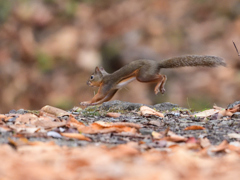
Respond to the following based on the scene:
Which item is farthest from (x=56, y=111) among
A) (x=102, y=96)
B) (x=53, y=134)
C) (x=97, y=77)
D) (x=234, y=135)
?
(x=97, y=77)

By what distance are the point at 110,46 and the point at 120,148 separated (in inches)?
225

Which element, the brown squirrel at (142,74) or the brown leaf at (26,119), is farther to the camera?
the brown squirrel at (142,74)

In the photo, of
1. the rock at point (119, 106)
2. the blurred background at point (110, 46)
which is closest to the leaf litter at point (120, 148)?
the rock at point (119, 106)

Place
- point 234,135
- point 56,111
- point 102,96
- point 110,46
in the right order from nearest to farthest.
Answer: point 234,135 → point 56,111 → point 102,96 → point 110,46

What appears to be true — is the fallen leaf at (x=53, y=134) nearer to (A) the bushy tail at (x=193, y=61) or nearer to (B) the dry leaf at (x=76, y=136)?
(B) the dry leaf at (x=76, y=136)

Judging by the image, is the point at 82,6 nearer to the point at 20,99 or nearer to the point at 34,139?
the point at 20,99

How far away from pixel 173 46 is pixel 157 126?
477 cm

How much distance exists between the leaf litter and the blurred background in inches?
120

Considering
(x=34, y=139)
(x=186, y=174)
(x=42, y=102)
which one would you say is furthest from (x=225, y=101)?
(x=186, y=174)

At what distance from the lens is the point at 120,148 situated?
6.18 ft

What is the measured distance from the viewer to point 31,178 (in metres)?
1.28

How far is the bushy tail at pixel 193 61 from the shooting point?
4.51m

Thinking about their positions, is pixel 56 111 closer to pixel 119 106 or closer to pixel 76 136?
pixel 119 106

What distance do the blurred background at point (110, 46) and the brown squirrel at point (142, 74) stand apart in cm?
69
